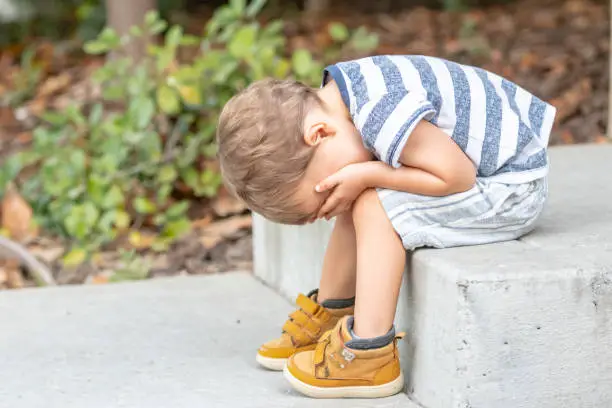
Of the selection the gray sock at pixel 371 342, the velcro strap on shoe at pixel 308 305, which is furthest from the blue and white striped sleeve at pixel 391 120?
the velcro strap on shoe at pixel 308 305

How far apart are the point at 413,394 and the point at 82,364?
77 centimetres

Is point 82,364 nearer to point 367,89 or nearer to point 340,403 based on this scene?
point 340,403

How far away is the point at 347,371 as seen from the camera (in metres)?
2.19

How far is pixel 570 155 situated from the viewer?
3.28 meters

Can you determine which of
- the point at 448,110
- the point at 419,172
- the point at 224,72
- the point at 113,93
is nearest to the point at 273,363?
the point at 419,172

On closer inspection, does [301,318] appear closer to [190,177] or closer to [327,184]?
[327,184]

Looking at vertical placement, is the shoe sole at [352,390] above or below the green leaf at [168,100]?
below

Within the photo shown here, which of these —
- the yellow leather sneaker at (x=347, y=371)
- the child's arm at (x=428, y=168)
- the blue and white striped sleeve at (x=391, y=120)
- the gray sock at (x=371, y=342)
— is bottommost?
the yellow leather sneaker at (x=347, y=371)

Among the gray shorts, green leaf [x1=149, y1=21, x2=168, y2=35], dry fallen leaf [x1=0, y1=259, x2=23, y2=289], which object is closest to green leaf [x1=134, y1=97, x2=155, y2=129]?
green leaf [x1=149, y1=21, x2=168, y2=35]

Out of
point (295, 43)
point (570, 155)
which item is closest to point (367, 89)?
point (570, 155)

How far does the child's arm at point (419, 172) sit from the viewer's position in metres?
2.13

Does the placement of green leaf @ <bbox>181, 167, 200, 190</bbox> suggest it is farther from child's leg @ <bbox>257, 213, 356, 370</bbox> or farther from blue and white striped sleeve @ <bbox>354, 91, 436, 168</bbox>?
blue and white striped sleeve @ <bbox>354, 91, 436, 168</bbox>

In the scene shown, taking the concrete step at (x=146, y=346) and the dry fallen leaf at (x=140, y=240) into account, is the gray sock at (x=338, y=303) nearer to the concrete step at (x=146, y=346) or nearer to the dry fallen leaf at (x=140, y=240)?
the concrete step at (x=146, y=346)

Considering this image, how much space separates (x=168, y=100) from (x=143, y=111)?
0.34 ft
